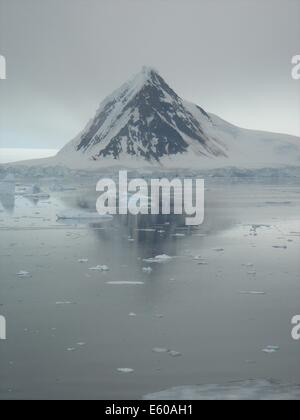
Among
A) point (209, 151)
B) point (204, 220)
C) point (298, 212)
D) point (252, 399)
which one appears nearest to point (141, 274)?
point (252, 399)

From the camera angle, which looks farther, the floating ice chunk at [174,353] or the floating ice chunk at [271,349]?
the floating ice chunk at [271,349]

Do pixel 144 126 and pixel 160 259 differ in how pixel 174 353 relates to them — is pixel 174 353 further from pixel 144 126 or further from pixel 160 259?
pixel 144 126

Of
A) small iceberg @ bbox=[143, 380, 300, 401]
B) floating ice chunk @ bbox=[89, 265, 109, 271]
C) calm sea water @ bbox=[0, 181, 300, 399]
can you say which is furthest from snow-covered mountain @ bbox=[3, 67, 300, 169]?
small iceberg @ bbox=[143, 380, 300, 401]

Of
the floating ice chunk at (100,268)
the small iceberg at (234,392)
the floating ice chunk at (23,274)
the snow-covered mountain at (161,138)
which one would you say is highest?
the snow-covered mountain at (161,138)

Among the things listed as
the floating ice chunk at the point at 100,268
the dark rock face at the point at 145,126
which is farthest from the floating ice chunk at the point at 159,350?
the dark rock face at the point at 145,126

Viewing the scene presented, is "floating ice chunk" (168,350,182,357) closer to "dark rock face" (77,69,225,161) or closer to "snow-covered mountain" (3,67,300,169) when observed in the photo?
"snow-covered mountain" (3,67,300,169)

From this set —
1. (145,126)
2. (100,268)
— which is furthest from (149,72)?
(100,268)

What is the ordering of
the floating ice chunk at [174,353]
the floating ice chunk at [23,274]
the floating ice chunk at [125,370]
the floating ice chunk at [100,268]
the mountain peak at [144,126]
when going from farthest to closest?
the mountain peak at [144,126] → the floating ice chunk at [100,268] → the floating ice chunk at [23,274] → the floating ice chunk at [174,353] → the floating ice chunk at [125,370]

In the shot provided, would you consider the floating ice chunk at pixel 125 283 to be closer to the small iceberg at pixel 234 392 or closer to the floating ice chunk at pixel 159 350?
the floating ice chunk at pixel 159 350

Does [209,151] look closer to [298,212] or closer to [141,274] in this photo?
[298,212]
